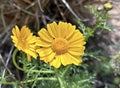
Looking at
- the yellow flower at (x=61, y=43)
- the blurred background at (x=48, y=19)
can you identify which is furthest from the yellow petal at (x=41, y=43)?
the blurred background at (x=48, y=19)

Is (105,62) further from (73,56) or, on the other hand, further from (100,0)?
(73,56)

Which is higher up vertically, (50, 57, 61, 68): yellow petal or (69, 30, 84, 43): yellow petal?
(69, 30, 84, 43): yellow petal

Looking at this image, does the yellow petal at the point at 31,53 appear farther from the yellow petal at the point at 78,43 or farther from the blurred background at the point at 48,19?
the blurred background at the point at 48,19

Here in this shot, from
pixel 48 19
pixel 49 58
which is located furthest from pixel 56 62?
pixel 48 19

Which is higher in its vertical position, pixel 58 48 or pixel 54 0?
pixel 54 0

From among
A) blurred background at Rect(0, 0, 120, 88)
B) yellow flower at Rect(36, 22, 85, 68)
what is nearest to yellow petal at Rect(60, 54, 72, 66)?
yellow flower at Rect(36, 22, 85, 68)

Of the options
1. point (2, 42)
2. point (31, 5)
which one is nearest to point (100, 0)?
point (31, 5)

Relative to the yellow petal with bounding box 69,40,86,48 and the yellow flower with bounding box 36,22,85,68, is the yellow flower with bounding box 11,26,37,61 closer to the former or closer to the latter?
the yellow flower with bounding box 36,22,85,68
